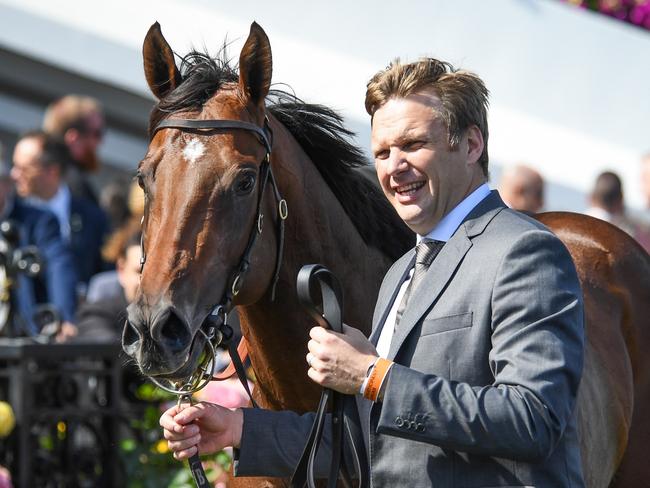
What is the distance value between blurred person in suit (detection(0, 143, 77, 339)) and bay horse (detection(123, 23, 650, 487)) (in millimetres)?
3015

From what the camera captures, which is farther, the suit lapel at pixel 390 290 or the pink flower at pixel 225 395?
the pink flower at pixel 225 395

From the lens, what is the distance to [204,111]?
130 inches

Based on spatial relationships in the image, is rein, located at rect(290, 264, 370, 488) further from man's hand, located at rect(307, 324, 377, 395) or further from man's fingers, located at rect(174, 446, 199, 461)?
man's fingers, located at rect(174, 446, 199, 461)

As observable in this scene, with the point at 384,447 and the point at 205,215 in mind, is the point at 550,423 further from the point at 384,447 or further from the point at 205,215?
the point at 205,215

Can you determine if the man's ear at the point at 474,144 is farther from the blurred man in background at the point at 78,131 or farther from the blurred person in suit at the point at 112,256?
the blurred man in background at the point at 78,131

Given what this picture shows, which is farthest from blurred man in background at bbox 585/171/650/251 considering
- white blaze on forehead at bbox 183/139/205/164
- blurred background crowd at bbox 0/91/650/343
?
white blaze on forehead at bbox 183/139/205/164

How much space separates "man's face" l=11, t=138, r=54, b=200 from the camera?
7.15 meters

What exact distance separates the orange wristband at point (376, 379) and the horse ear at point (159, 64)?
4.66ft

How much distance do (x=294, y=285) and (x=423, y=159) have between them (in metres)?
1.04

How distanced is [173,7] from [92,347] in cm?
368

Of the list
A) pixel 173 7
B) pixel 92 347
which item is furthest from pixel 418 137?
pixel 173 7

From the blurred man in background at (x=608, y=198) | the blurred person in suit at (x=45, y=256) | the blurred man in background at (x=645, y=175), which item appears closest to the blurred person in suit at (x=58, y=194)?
the blurred person in suit at (x=45, y=256)

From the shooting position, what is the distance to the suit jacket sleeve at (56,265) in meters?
6.63

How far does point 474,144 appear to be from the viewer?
2.58 m
